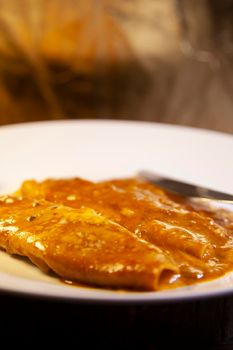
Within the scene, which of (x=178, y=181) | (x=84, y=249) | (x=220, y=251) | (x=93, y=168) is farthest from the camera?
(x=93, y=168)

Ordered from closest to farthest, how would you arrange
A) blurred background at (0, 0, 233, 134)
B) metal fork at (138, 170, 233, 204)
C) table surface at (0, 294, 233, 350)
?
table surface at (0, 294, 233, 350), metal fork at (138, 170, 233, 204), blurred background at (0, 0, 233, 134)

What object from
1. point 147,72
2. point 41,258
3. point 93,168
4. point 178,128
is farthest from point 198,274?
point 147,72

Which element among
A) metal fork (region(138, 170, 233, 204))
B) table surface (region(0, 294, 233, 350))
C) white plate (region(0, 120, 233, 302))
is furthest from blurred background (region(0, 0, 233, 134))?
table surface (region(0, 294, 233, 350))

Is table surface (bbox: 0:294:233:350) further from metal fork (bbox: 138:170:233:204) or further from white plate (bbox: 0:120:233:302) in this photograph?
white plate (bbox: 0:120:233:302)

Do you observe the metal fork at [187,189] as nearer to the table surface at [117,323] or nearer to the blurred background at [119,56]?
the table surface at [117,323]

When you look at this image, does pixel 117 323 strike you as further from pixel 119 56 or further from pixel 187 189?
pixel 119 56

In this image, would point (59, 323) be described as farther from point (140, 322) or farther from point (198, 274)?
point (198, 274)

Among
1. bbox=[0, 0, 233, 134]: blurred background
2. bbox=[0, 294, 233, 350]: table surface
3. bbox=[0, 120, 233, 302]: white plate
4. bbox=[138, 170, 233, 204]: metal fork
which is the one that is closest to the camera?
bbox=[0, 294, 233, 350]: table surface

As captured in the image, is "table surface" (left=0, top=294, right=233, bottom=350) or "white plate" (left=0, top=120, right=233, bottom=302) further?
"white plate" (left=0, top=120, right=233, bottom=302)
